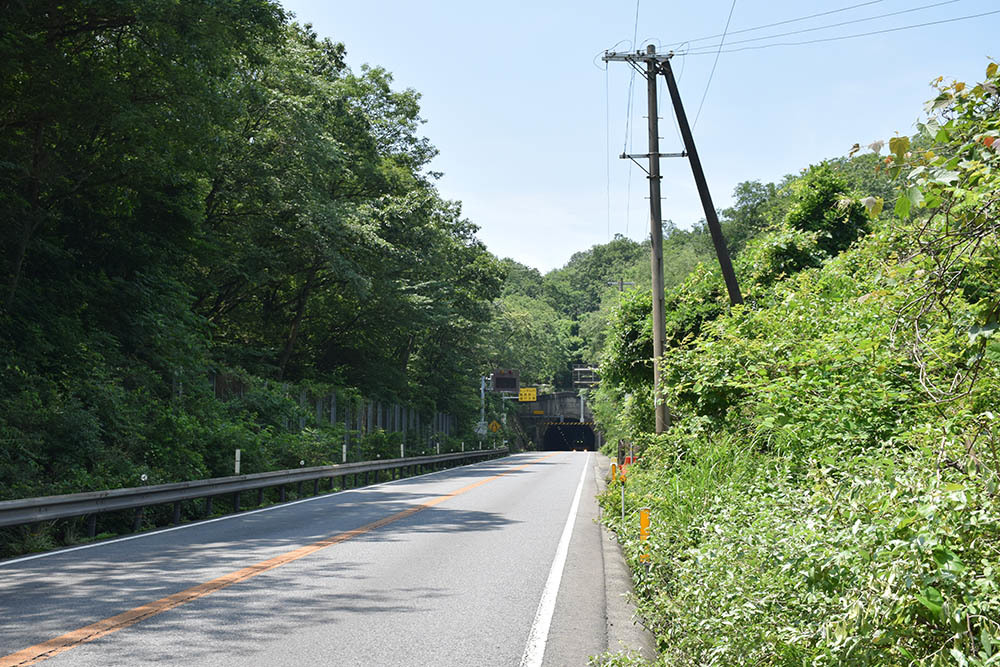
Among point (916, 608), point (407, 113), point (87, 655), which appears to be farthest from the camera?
point (407, 113)

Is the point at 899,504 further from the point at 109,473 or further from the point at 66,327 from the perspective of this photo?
the point at 66,327

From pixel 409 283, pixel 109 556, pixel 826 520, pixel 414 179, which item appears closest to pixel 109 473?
pixel 109 556

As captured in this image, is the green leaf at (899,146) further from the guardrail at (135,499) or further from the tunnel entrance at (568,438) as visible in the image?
the tunnel entrance at (568,438)

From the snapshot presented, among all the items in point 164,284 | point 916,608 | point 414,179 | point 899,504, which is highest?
point 414,179

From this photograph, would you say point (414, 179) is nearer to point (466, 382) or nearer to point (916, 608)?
point (466, 382)

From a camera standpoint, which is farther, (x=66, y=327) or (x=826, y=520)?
(x=66, y=327)

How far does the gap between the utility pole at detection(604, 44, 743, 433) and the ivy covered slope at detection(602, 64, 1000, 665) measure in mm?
5995

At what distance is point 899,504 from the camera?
171 inches

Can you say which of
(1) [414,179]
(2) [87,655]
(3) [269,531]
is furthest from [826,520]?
(1) [414,179]

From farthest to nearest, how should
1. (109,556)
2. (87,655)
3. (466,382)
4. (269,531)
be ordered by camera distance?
(466,382) < (269,531) < (109,556) < (87,655)

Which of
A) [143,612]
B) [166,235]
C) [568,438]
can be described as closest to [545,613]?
[143,612]

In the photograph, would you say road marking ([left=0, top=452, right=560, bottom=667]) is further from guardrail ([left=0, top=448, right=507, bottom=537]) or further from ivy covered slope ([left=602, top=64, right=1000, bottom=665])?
ivy covered slope ([left=602, top=64, right=1000, bottom=665])

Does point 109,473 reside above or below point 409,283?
below

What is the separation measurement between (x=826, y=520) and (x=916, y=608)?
951 millimetres
